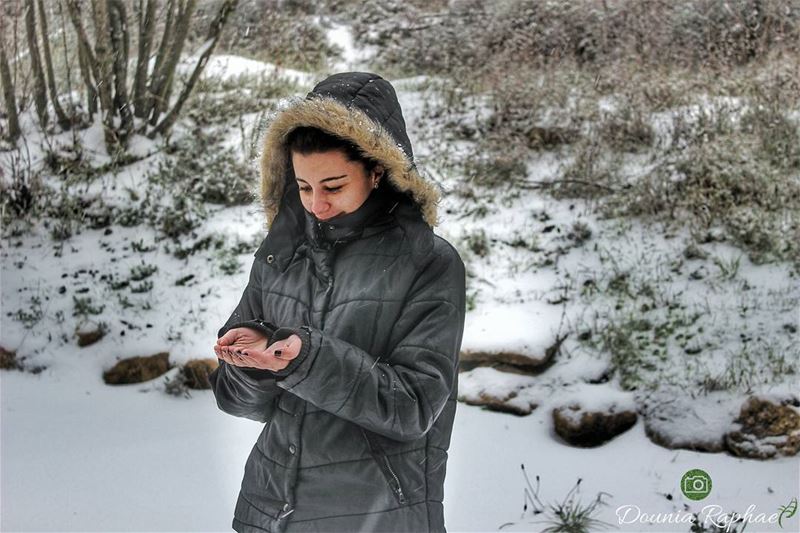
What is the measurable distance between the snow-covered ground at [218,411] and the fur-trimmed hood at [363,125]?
243cm

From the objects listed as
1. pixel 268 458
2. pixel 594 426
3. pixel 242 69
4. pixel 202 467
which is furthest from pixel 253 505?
pixel 242 69

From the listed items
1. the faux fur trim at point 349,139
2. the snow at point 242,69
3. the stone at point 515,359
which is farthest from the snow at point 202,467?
the snow at point 242,69

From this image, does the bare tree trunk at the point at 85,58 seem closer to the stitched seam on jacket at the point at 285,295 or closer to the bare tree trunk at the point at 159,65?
the bare tree trunk at the point at 159,65

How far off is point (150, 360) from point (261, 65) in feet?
12.6

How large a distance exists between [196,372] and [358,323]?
343 cm

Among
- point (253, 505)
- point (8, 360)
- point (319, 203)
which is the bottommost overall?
point (8, 360)

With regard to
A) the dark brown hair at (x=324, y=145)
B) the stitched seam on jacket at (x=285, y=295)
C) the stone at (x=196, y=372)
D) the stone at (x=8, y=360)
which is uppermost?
the dark brown hair at (x=324, y=145)

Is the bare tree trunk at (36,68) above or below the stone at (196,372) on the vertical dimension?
above

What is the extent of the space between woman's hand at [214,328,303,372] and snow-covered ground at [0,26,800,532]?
102 inches

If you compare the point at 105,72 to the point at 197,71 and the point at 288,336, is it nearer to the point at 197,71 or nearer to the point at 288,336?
the point at 197,71

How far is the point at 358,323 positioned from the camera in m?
1.64

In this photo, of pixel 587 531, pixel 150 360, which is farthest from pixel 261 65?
pixel 587 531

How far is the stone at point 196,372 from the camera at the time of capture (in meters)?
4.85

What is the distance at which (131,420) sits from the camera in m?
4.68
